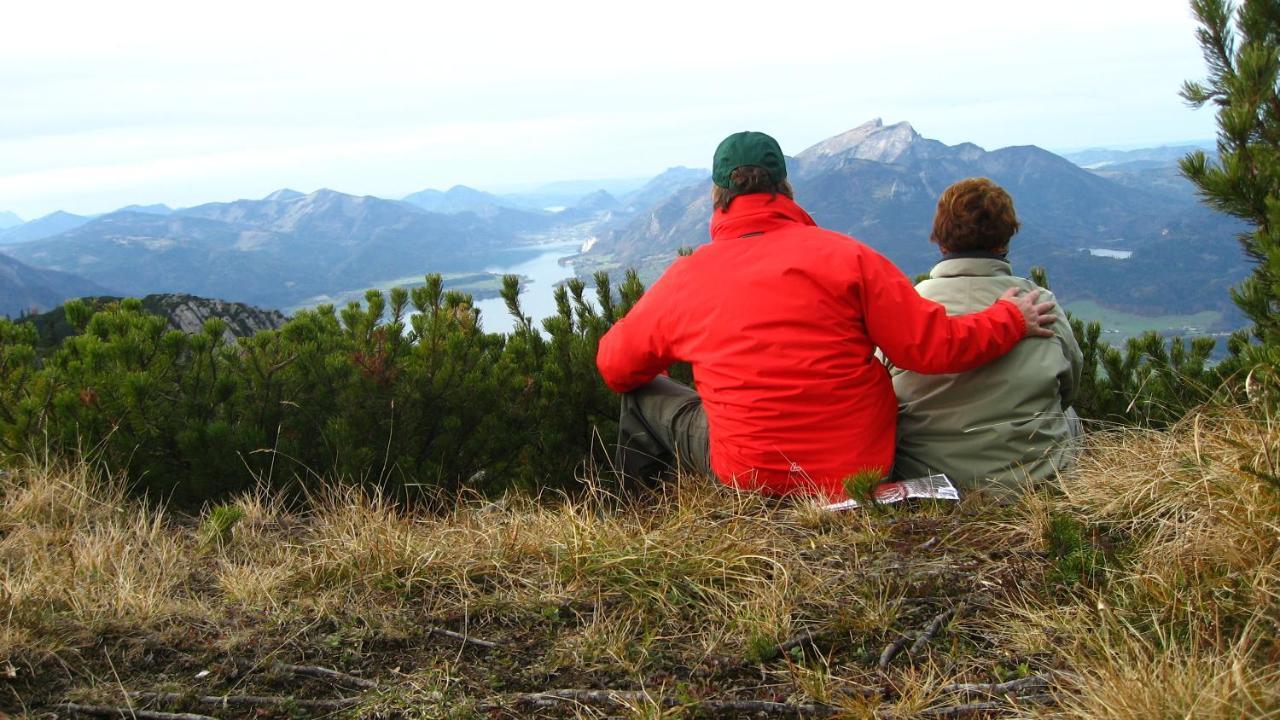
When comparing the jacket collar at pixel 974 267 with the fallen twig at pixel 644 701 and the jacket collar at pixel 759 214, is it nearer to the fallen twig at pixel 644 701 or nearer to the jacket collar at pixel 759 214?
the jacket collar at pixel 759 214

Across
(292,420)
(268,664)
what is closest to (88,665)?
(268,664)

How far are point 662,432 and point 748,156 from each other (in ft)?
4.68

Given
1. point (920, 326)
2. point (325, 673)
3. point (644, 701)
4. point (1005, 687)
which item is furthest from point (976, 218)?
point (325, 673)

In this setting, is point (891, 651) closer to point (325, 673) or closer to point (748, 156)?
point (325, 673)

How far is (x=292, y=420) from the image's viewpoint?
471cm

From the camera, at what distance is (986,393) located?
3.62 meters

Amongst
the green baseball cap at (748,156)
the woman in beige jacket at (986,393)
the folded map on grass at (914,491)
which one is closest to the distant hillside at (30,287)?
the green baseball cap at (748,156)

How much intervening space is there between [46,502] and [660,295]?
3030 millimetres

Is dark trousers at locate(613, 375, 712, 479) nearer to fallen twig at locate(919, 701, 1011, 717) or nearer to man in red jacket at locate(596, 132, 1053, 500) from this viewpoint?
man in red jacket at locate(596, 132, 1053, 500)

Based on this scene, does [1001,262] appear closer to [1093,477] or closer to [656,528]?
[1093,477]

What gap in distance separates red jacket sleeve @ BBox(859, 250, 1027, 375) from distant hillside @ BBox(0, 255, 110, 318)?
6913 inches

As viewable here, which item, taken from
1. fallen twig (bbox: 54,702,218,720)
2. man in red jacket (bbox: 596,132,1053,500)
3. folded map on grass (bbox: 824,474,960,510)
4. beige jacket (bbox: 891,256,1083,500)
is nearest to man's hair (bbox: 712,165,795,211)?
man in red jacket (bbox: 596,132,1053,500)

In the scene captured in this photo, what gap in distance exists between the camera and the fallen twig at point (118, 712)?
229 centimetres

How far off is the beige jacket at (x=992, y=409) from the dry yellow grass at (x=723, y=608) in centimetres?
18
